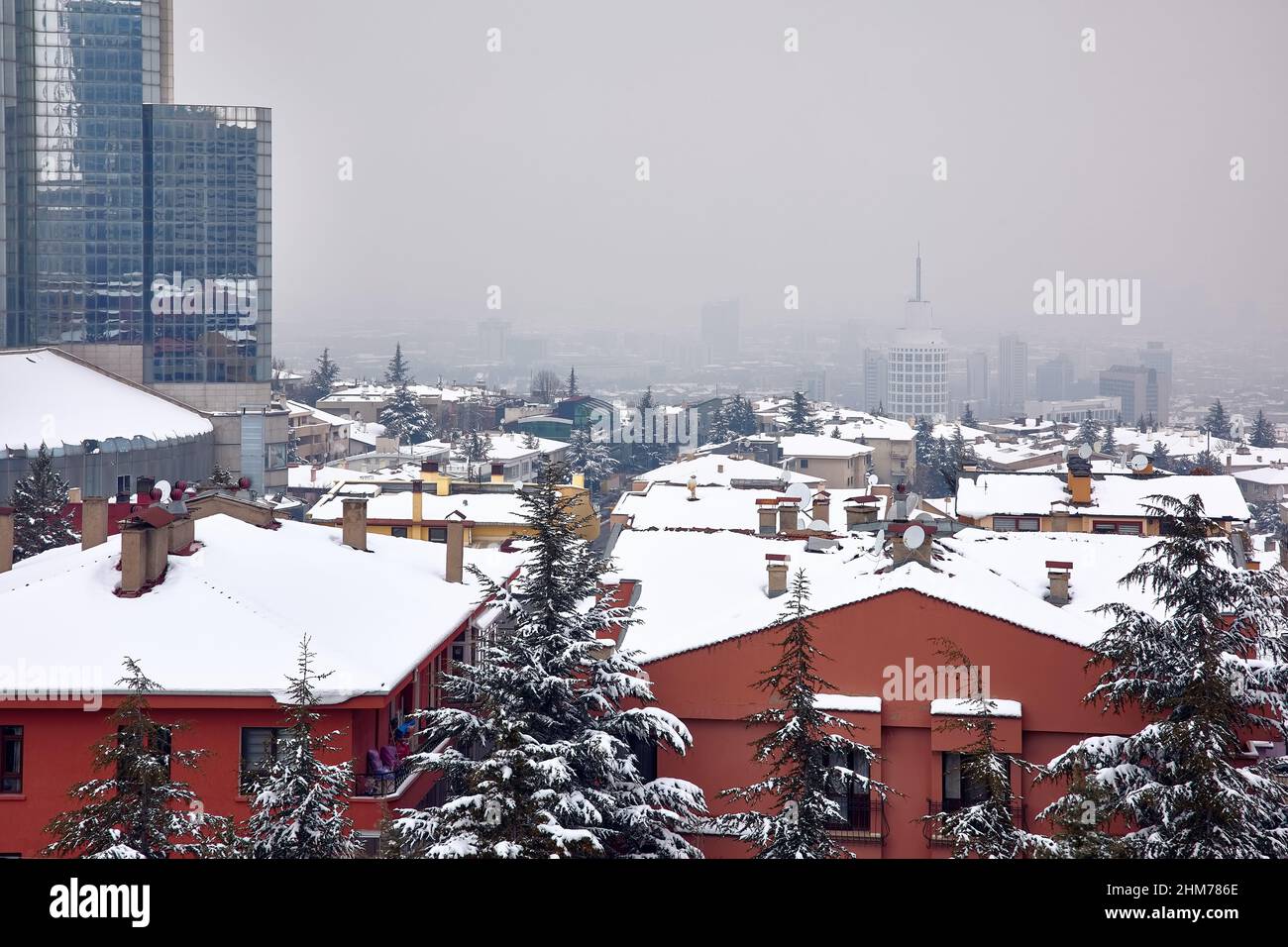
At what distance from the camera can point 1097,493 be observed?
37969mm

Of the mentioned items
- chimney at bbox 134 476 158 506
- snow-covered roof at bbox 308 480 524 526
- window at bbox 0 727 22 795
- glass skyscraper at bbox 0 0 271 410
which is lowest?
window at bbox 0 727 22 795

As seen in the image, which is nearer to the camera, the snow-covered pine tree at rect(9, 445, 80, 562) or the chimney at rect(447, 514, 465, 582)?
the chimney at rect(447, 514, 465, 582)

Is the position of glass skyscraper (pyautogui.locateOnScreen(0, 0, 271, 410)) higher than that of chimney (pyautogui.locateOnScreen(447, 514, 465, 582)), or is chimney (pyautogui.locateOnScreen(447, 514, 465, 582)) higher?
glass skyscraper (pyautogui.locateOnScreen(0, 0, 271, 410))

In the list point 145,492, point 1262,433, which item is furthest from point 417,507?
point 1262,433

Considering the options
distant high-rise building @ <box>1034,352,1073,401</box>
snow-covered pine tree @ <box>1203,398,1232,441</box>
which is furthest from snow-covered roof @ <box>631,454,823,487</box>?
distant high-rise building @ <box>1034,352,1073,401</box>

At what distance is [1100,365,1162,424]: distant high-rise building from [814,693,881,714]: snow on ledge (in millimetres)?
140994

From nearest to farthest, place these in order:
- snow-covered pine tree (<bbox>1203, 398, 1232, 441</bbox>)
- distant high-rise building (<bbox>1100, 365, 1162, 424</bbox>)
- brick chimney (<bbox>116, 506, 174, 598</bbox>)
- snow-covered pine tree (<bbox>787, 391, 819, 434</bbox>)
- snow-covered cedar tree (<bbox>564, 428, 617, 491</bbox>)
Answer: brick chimney (<bbox>116, 506, 174, 598</bbox>) → snow-covered cedar tree (<bbox>564, 428, 617, 491</bbox>) → snow-covered pine tree (<bbox>787, 391, 819, 434</bbox>) → snow-covered pine tree (<bbox>1203, 398, 1232, 441</bbox>) → distant high-rise building (<bbox>1100, 365, 1162, 424</bbox>)

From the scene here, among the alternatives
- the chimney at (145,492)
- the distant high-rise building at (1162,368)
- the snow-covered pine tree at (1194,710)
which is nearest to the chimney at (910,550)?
the snow-covered pine tree at (1194,710)

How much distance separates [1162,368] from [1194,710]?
150 metres

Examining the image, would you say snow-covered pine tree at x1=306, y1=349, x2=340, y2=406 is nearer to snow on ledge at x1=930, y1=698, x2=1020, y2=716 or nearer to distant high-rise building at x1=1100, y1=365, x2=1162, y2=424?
distant high-rise building at x1=1100, y1=365, x2=1162, y2=424

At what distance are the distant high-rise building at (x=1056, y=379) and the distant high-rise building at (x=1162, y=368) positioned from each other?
35.4m

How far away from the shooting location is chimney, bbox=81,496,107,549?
792 inches

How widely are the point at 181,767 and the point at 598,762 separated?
15.3 feet

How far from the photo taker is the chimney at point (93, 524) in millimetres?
20125
